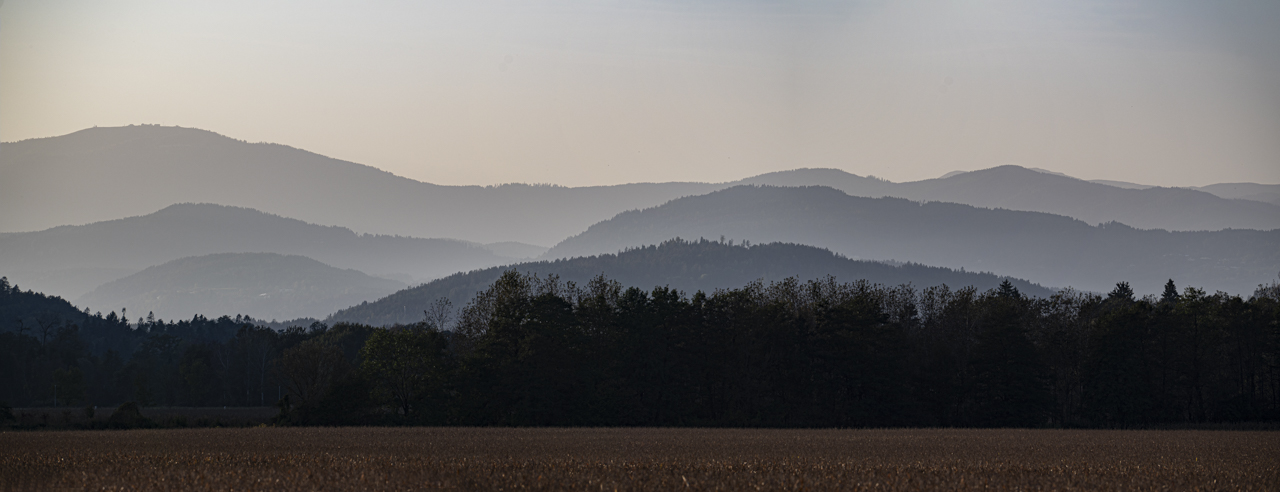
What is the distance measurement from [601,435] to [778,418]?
2298 centimetres

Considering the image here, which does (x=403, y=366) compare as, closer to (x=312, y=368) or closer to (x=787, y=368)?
(x=312, y=368)

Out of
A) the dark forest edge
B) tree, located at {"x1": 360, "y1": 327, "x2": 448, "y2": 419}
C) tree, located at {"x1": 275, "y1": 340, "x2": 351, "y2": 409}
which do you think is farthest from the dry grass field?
tree, located at {"x1": 275, "y1": 340, "x2": 351, "y2": 409}

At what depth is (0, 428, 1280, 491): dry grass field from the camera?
27.9 m

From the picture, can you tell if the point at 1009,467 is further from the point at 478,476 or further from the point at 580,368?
the point at 580,368

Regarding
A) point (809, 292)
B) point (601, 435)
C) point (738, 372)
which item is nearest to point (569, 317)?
point (738, 372)

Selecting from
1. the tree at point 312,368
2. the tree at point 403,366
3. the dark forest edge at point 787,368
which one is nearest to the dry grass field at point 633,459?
the dark forest edge at point 787,368

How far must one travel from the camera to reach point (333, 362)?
269 feet

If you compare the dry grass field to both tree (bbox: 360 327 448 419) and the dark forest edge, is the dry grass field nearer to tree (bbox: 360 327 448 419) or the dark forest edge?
the dark forest edge

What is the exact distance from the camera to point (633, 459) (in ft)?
130

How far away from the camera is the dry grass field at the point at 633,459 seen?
27.9 metres

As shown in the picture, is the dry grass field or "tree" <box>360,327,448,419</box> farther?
"tree" <box>360,327,448,419</box>

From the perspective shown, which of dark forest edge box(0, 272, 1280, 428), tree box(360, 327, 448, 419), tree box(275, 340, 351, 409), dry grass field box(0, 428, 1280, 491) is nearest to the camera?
dry grass field box(0, 428, 1280, 491)

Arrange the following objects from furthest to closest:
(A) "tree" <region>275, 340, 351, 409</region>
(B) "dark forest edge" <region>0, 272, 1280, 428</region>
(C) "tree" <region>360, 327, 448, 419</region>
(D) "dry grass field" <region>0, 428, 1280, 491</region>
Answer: (A) "tree" <region>275, 340, 351, 409</region> → (C) "tree" <region>360, 327, 448, 419</region> → (B) "dark forest edge" <region>0, 272, 1280, 428</region> → (D) "dry grass field" <region>0, 428, 1280, 491</region>

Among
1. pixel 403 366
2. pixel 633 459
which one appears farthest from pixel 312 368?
pixel 633 459
